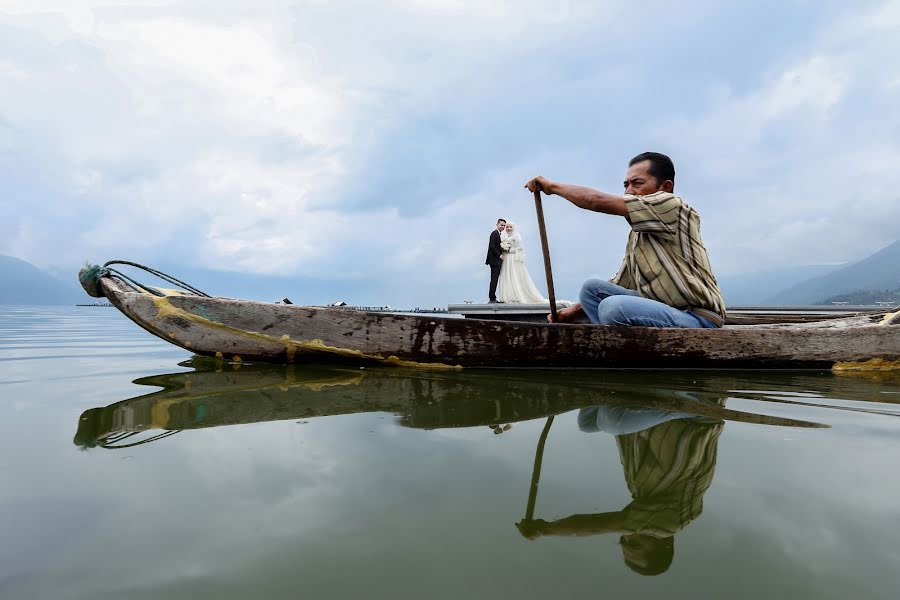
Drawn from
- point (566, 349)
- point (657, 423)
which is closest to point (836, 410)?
point (657, 423)

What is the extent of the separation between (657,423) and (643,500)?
0.67m

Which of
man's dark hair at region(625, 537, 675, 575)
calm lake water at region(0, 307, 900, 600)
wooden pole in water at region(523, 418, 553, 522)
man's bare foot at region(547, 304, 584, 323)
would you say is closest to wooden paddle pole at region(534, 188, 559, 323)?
man's bare foot at region(547, 304, 584, 323)

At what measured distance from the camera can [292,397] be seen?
2023mm

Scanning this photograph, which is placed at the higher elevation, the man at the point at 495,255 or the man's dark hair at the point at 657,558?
the man at the point at 495,255

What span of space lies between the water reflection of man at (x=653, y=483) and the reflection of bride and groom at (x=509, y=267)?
339 inches

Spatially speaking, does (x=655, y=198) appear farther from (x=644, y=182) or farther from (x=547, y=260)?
(x=547, y=260)

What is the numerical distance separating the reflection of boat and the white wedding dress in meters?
7.46

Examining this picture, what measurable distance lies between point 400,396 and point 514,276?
27.6ft

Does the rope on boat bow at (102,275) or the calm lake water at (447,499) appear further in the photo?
the rope on boat bow at (102,275)

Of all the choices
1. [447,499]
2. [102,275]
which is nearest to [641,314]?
[447,499]

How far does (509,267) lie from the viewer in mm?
10242

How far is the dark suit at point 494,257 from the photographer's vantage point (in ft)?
33.4

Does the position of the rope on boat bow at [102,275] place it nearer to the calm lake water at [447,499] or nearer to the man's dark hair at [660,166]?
the calm lake water at [447,499]

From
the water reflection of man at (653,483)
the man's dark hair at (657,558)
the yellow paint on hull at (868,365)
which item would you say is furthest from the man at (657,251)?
the man's dark hair at (657,558)
